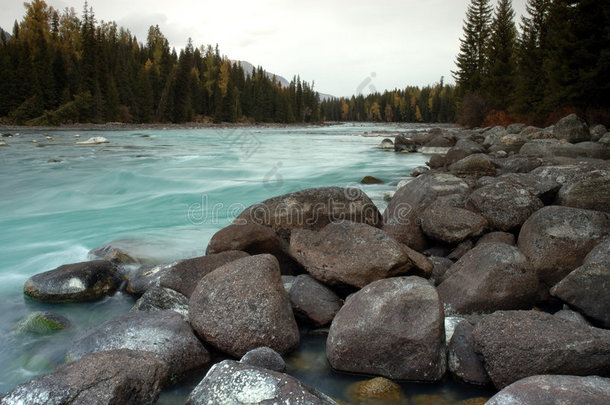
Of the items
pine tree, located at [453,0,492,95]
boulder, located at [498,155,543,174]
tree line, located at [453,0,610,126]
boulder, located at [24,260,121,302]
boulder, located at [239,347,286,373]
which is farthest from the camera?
pine tree, located at [453,0,492,95]

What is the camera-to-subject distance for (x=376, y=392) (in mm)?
3139

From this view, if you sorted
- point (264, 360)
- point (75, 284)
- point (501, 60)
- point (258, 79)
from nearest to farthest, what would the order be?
point (264, 360)
point (75, 284)
point (501, 60)
point (258, 79)

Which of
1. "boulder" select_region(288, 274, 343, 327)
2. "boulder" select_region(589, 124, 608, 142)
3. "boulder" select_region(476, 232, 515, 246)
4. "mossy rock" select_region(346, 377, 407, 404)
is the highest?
"boulder" select_region(589, 124, 608, 142)

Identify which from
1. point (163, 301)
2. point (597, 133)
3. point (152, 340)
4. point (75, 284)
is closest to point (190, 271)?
point (163, 301)

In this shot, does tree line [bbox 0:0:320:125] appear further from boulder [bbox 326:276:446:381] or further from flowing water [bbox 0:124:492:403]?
boulder [bbox 326:276:446:381]

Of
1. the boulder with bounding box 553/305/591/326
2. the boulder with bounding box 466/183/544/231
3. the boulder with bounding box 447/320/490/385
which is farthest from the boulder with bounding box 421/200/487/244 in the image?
the boulder with bounding box 447/320/490/385

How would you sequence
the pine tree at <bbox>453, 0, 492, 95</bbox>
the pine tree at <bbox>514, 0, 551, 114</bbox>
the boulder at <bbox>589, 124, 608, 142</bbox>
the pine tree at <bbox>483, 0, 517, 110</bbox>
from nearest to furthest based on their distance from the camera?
the boulder at <bbox>589, 124, 608, 142</bbox>
the pine tree at <bbox>514, 0, 551, 114</bbox>
the pine tree at <bbox>483, 0, 517, 110</bbox>
the pine tree at <bbox>453, 0, 492, 95</bbox>

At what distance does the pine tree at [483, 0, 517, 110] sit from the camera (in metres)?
37.4

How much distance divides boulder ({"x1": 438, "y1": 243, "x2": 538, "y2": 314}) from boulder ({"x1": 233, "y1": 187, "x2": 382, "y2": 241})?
85.2 inches

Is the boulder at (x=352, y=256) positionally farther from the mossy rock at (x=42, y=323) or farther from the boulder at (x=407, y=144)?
the boulder at (x=407, y=144)

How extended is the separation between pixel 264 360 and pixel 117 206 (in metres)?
9.36

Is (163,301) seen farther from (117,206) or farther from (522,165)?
(522,165)

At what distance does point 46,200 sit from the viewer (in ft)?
38.2

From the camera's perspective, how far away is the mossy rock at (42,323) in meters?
4.15
